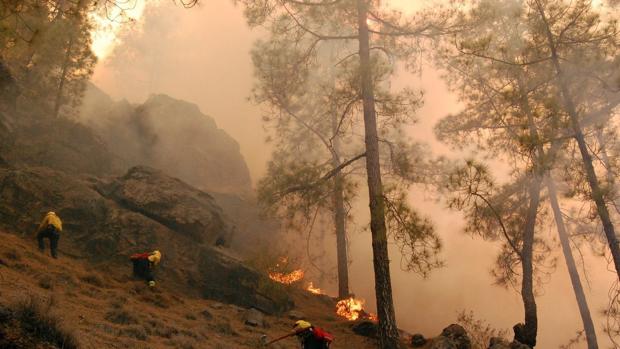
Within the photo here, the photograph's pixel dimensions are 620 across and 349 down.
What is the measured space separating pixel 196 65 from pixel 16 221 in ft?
118

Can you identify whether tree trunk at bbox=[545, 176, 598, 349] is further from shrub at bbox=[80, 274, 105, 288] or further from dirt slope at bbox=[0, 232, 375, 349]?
shrub at bbox=[80, 274, 105, 288]

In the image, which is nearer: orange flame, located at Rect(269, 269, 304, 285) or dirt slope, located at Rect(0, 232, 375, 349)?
dirt slope, located at Rect(0, 232, 375, 349)

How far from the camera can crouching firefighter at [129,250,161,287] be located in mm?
13170

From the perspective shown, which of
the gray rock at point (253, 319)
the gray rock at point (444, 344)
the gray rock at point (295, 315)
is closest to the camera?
the gray rock at point (444, 344)

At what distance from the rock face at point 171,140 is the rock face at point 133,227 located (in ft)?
33.0

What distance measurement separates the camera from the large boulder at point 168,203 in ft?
53.2

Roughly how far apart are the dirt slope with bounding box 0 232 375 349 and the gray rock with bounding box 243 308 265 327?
134 mm

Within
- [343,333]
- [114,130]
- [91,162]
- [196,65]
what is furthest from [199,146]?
[343,333]

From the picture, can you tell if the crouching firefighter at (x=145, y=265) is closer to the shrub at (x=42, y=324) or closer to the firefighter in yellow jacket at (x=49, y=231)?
the firefighter in yellow jacket at (x=49, y=231)

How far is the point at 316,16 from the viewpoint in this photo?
38.9 ft

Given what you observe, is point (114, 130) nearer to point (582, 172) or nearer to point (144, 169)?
point (144, 169)

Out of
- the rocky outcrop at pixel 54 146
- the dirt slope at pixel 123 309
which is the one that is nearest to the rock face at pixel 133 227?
the dirt slope at pixel 123 309

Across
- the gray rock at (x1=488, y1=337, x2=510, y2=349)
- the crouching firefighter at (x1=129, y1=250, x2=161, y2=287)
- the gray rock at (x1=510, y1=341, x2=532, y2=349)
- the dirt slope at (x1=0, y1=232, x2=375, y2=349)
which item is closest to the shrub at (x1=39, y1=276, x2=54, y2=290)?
the dirt slope at (x1=0, y1=232, x2=375, y2=349)

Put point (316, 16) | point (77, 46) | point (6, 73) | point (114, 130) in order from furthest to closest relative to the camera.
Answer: point (114, 130) → point (77, 46) → point (6, 73) → point (316, 16)
